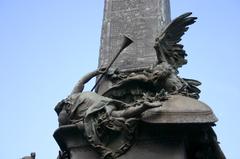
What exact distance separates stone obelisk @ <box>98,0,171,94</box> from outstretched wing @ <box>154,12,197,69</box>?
0.51m

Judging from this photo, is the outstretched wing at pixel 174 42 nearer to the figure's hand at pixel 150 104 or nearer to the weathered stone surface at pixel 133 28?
the weathered stone surface at pixel 133 28

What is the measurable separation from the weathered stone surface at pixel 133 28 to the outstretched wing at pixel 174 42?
0.50 meters

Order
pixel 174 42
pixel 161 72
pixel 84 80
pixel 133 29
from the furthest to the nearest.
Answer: pixel 133 29 → pixel 174 42 → pixel 84 80 → pixel 161 72

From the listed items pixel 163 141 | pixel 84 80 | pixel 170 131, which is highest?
pixel 84 80

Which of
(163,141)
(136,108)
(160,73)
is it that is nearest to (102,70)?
(160,73)

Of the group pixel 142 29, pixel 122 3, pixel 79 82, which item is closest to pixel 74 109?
pixel 79 82

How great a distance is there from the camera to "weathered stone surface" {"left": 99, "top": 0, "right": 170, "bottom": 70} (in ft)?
25.8

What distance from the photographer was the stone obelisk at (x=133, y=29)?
7855 millimetres

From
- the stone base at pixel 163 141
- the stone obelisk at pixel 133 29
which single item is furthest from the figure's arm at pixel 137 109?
the stone obelisk at pixel 133 29

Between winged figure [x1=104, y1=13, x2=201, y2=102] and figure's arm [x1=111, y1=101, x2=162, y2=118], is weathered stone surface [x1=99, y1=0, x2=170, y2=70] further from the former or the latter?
figure's arm [x1=111, y1=101, x2=162, y2=118]

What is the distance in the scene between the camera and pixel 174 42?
729 cm

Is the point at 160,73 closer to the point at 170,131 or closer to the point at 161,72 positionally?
the point at 161,72

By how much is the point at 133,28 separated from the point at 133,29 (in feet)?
0.08

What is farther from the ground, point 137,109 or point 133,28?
point 133,28
